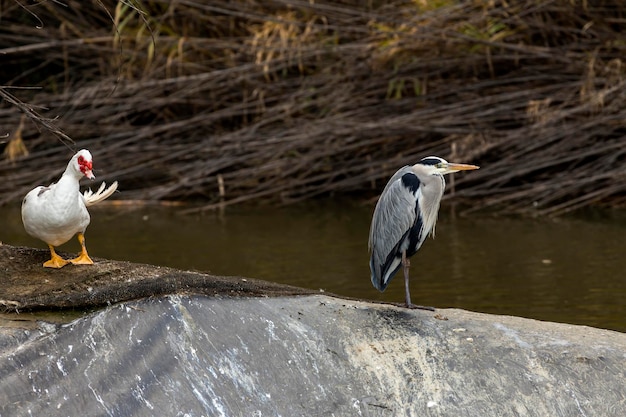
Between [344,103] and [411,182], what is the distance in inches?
219

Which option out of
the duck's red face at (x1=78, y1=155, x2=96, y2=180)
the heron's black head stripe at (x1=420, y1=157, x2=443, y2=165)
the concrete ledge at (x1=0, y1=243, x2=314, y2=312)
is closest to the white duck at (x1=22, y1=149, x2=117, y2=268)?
the duck's red face at (x1=78, y1=155, x2=96, y2=180)

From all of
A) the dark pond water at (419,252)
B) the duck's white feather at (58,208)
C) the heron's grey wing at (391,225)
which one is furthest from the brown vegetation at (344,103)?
the duck's white feather at (58,208)

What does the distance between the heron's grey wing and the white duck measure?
4.11 ft

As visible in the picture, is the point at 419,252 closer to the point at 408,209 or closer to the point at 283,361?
the point at 408,209

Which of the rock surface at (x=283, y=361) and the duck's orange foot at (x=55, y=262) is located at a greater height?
the duck's orange foot at (x=55, y=262)

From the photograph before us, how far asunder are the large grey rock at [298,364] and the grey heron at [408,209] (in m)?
0.46

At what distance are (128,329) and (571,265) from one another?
458 centimetres

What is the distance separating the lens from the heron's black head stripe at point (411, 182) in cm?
420

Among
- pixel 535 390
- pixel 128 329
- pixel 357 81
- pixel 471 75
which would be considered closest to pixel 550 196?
pixel 471 75

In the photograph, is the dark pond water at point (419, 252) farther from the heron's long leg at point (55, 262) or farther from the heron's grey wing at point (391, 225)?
the heron's long leg at point (55, 262)

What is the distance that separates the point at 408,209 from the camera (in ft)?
13.7

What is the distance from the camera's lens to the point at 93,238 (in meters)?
8.42

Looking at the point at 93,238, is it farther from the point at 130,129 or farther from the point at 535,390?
the point at 535,390

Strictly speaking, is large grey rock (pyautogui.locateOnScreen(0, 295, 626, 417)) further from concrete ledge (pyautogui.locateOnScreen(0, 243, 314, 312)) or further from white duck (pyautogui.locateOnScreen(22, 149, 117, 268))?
white duck (pyautogui.locateOnScreen(22, 149, 117, 268))
